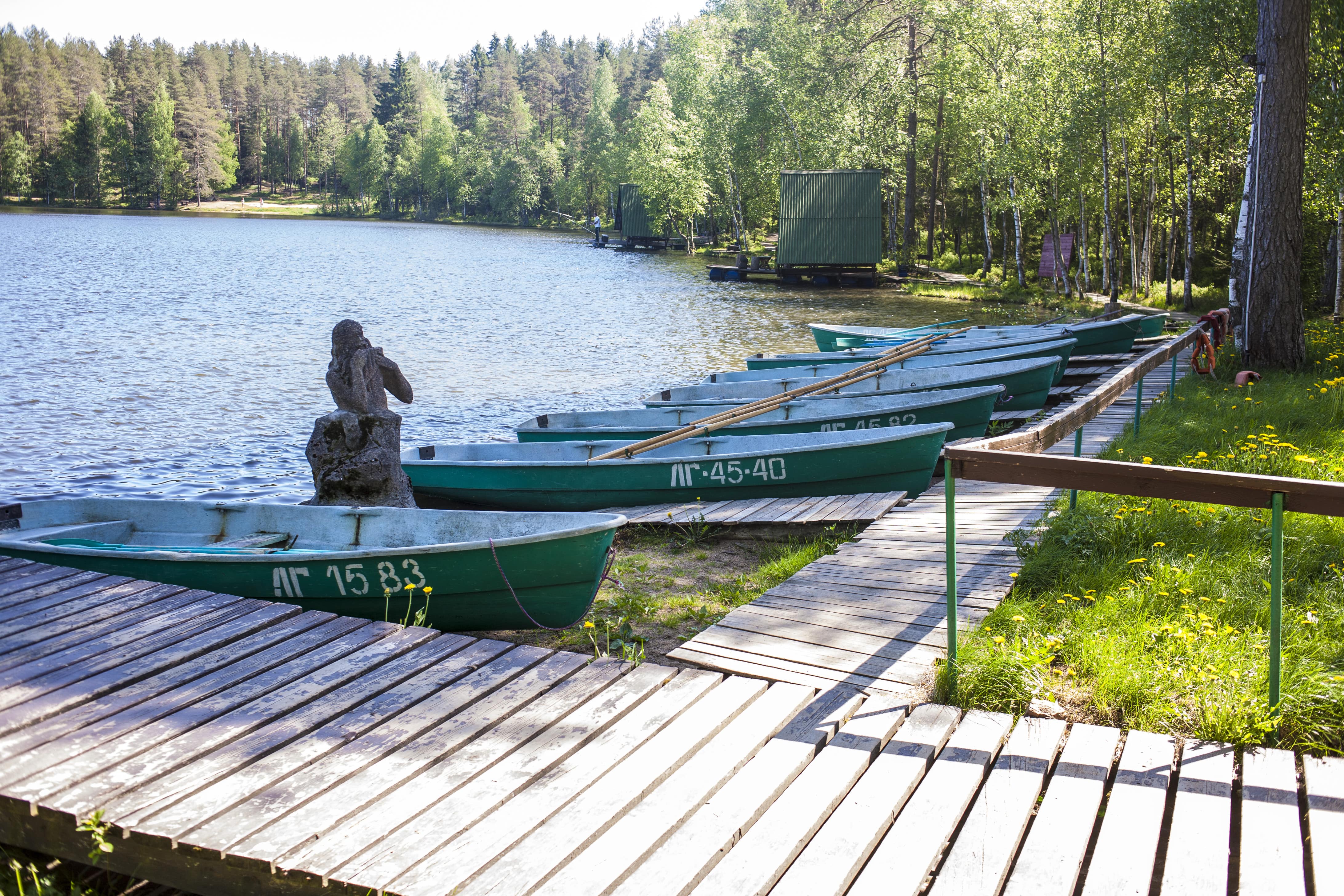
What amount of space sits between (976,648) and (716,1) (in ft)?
224

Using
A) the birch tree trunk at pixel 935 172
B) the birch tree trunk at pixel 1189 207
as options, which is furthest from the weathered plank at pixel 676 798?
the birch tree trunk at pixel 935 172

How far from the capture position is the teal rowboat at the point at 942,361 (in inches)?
509

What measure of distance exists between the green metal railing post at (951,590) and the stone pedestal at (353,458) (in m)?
4.81

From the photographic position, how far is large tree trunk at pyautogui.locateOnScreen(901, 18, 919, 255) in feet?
122

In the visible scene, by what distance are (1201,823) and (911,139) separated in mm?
38305

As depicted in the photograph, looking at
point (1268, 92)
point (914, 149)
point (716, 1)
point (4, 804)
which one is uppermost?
point (716, 1)

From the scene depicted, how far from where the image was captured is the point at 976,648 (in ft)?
14.0

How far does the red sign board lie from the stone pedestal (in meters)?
26.4

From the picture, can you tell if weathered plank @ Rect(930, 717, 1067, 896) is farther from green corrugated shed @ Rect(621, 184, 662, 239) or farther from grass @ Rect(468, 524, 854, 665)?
green corrugated shed @ Rect(621, 184, 662, 239)

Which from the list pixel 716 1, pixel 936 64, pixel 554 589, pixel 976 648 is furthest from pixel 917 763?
pixel 716 1

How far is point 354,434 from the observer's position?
7457 mm

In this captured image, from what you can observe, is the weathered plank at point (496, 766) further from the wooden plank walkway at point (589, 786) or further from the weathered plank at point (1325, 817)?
the weathered plank at point (1325, 817)

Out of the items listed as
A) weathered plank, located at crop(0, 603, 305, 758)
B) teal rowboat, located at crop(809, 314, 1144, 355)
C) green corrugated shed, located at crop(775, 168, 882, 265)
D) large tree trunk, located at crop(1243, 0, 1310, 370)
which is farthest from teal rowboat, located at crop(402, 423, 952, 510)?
green corrugated shed, located at crop(775, 168, 882, 265)

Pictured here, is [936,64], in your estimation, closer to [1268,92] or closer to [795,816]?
[1268,92]
